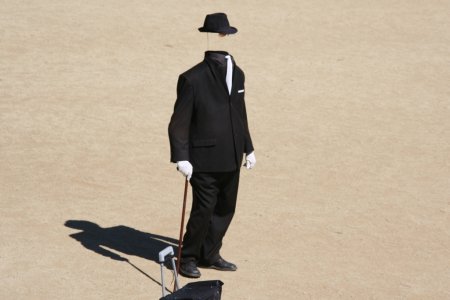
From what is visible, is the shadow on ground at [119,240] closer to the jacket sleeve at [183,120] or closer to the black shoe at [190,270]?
the black shoe at [190,270]

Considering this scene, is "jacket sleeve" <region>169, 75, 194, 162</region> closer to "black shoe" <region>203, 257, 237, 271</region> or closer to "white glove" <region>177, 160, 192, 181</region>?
"white glove" <region>177, 160, 192, 181</region>

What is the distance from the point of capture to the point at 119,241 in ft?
29.2

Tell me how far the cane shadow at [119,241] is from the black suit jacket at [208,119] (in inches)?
38.5

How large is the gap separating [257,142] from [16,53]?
13.6 feet

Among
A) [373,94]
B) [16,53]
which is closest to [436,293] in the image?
[373,94]

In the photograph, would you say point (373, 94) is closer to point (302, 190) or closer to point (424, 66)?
point (424, 66)

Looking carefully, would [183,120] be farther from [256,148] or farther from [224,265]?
[256,148]

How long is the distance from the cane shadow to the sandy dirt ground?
2 cm

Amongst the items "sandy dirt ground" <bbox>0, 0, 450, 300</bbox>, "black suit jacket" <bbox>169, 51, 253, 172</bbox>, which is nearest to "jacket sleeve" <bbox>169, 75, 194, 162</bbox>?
"black suit jacket" <bbox>169, 51, 253, 172</bbox>

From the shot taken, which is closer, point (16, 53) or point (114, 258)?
point (114, 258)

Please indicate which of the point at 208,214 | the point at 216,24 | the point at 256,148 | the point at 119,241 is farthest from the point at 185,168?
the point at 256,148

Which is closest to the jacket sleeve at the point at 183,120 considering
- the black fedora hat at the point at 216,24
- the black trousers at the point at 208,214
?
the black trousers at the point at 208,214

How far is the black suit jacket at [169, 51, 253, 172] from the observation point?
26.5ft

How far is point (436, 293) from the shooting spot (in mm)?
8102
